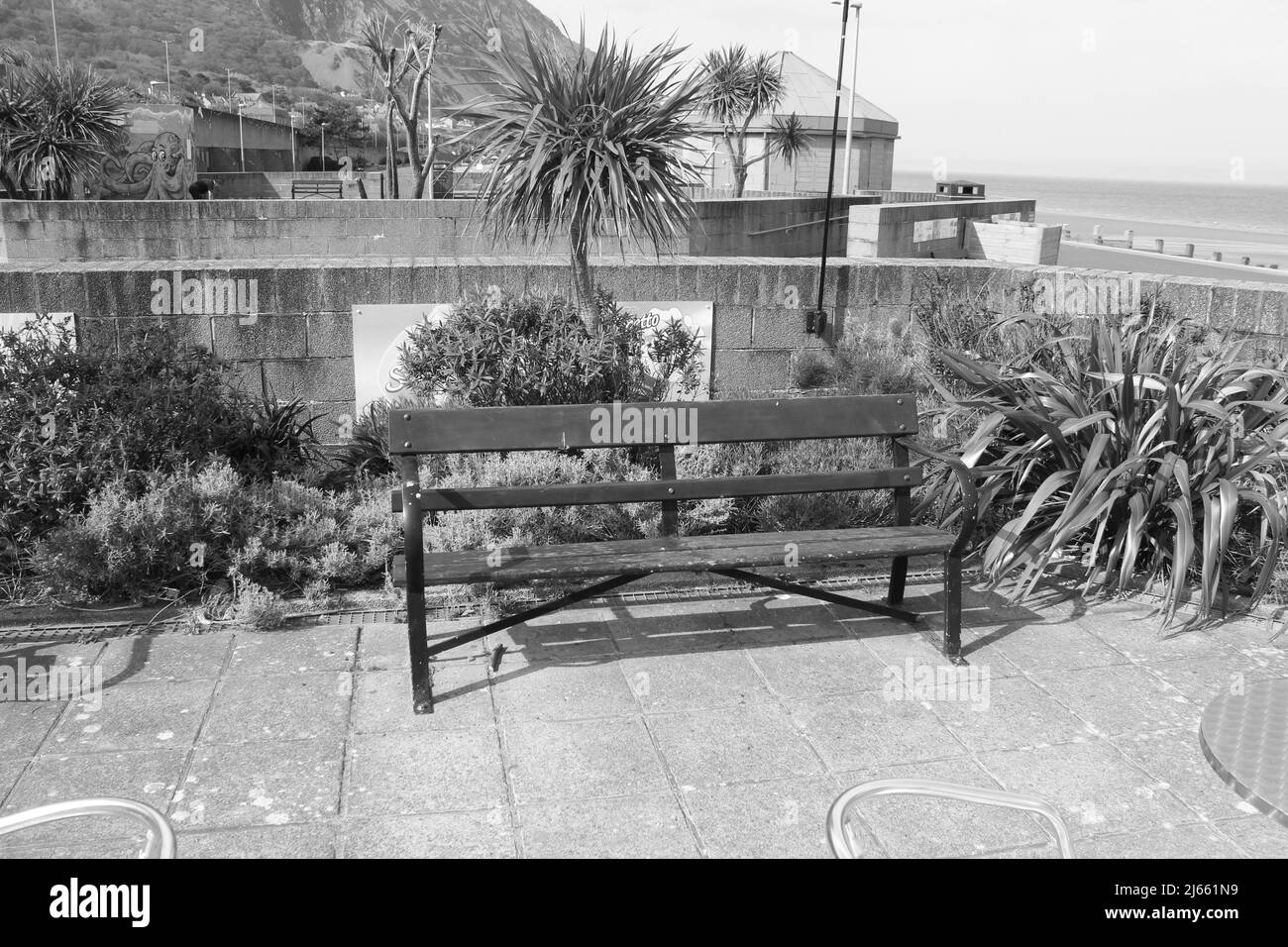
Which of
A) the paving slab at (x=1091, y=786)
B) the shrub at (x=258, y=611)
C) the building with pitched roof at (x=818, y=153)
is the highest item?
the building with pitched roof at (x=818, y=153)

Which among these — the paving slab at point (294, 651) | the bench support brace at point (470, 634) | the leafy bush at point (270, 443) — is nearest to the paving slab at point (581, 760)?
the bench support brace at point (470, 634)

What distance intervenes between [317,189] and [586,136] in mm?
25475

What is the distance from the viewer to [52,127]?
2012cm

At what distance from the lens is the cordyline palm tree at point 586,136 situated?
22.7ft

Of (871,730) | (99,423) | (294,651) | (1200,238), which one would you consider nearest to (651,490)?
(871,730)

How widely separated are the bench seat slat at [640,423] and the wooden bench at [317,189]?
26184 millimetres

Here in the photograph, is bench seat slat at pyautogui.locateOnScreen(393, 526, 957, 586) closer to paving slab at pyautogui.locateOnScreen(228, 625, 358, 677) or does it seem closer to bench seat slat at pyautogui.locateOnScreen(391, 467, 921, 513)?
bench seat slat at pyautogui.locateOnScreen(391, 467, 921, 513)

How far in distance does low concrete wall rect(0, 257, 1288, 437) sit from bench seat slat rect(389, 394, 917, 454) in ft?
9.51

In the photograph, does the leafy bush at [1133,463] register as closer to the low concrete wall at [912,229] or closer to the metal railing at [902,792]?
the metal railing at [902,792]

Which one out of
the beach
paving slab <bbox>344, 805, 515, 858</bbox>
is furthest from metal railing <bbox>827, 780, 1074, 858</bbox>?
the beach

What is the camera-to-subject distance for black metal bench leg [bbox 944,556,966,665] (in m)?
4.75

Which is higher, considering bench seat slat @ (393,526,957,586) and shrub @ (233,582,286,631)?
bench seat slat @ (393,526,957,586)

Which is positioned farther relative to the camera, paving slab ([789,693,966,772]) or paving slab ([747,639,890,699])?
paving slab ([747,639,890,699])

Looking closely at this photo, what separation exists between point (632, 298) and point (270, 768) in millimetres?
5036
